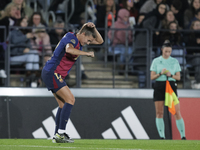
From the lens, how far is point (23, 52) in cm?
1036

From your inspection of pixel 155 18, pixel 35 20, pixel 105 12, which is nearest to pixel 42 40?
pixel 35 20

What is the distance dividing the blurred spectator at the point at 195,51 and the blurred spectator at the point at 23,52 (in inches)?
146

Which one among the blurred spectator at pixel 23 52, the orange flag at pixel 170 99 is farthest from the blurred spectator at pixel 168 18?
the blurred spectator at pixel 23 52

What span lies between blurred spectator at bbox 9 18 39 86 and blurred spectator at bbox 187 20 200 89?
12.2ft

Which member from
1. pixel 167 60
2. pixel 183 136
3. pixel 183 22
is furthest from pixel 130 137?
pixel 183 22

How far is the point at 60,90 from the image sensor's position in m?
6.85

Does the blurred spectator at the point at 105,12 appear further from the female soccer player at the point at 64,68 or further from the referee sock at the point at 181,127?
the female soccer player at the point at 64,68

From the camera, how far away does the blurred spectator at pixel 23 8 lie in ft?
36.3

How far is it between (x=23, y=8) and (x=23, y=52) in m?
1.68

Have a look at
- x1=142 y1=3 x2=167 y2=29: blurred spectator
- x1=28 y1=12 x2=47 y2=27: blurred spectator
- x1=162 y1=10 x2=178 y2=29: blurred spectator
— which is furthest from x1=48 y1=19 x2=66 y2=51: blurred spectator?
x1=162 y1=10 x2=178 y2=29: blurred spectator

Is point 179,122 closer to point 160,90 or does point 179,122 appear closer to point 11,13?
point 160,90

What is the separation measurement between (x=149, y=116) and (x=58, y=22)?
3.44m

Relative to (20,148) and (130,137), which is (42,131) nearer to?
(130,137)

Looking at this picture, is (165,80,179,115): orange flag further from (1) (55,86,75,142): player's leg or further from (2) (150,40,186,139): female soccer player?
(1) (55,86,75,142): player's leg
